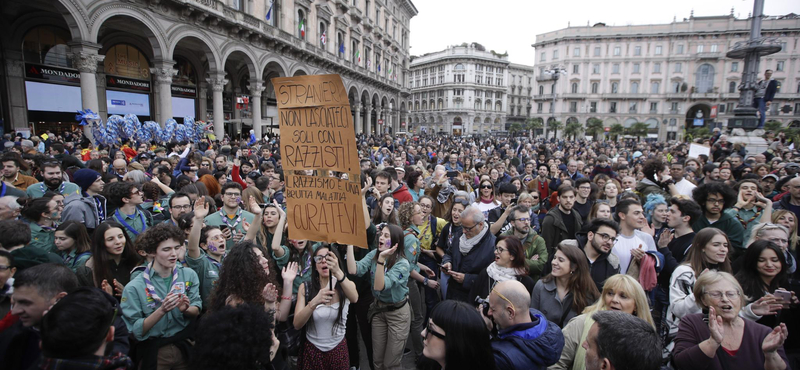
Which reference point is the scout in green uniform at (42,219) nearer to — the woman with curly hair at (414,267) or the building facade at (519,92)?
the woman with curly hair at (414,267)

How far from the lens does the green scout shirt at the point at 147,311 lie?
2.66 metres

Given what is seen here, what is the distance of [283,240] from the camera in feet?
13.3

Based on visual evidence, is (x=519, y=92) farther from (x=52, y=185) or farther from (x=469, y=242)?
(x=52, y=185)

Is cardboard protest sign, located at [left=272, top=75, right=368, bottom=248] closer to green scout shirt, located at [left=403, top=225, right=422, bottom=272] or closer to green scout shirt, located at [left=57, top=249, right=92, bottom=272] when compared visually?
green scout shirt, located at [left=403, top=225, right=422, bottom=272]

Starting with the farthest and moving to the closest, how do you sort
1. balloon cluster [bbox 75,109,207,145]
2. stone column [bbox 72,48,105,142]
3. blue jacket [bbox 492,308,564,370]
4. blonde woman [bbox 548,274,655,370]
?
stone column [bbox 72,48,105,142] → balloon cluster [bbox 75,109,207,145] → blonde woman [bbox 548,274,655,370] → blue jacket [bbox 492,308,564,370]

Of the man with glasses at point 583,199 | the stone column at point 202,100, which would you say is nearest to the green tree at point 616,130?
the stone column at point 202,100

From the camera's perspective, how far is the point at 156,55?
16406mm

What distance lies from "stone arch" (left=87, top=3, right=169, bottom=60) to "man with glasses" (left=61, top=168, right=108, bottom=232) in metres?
11.9

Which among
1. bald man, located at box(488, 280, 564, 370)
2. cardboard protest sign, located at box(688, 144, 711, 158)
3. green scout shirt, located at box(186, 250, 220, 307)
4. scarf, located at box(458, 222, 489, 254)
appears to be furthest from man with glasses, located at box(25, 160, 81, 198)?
cardboard protest sign, located at box(688, 144, 711, 158)

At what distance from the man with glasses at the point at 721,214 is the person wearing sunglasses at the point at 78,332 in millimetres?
5660

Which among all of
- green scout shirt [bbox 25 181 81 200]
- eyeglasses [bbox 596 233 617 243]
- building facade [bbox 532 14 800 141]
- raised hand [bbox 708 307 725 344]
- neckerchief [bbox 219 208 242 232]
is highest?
building facade [bbox 532 14 800 141]

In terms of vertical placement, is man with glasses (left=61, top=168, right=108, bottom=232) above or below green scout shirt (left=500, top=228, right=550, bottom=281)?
above

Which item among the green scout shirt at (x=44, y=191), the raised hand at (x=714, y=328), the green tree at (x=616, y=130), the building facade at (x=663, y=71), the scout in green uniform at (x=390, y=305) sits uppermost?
the building facade at (x=663, y=71)

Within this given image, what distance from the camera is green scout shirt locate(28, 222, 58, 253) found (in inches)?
147
